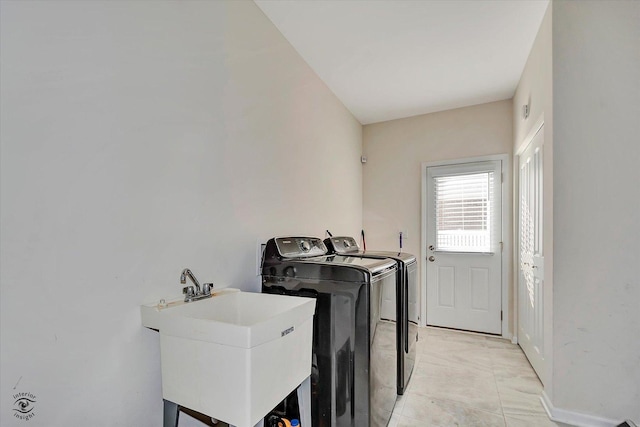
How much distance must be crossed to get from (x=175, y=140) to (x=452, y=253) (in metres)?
3.33

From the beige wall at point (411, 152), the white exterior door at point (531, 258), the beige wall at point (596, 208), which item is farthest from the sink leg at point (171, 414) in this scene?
the beige wall at point (411, 152)

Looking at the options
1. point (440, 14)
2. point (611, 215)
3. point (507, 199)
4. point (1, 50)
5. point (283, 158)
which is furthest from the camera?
point (507, 199)

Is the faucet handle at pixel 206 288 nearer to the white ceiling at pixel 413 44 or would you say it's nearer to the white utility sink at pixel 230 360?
the white utility sink at pixel 230 360

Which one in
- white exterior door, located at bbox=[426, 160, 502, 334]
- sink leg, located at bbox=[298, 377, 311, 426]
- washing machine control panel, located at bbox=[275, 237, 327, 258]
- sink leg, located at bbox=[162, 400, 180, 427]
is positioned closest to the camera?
sink leg, located at bbox=[162, 400, 180, 427]

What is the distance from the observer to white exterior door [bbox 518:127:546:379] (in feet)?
7.79

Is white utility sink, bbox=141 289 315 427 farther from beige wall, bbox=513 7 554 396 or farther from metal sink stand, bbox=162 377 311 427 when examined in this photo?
beige wall, bbox=513 7 554 396

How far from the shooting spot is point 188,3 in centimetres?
151

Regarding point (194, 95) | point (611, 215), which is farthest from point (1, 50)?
point (611, 215)

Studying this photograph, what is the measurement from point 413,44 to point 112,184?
2.37 m

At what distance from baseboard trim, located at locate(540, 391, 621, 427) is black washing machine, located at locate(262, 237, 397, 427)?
3.72ft

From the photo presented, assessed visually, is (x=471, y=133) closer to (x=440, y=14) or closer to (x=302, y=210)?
(x=440, y=14)

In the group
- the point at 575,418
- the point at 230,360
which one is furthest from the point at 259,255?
the point at 575,418

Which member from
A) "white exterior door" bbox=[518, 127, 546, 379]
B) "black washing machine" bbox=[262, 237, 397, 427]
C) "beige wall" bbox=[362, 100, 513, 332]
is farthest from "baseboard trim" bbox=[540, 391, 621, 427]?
"beige wall" bbox=[362, 100, 513, 332]

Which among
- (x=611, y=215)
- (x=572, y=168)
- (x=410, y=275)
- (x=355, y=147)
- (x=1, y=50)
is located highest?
(x=355, y=147)
